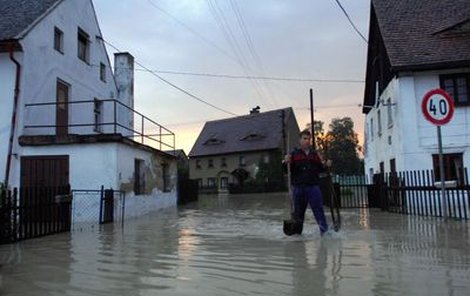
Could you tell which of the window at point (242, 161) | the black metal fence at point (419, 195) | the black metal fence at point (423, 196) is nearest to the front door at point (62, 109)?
the black metal fence at point (419, 195)

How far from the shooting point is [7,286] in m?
6.03

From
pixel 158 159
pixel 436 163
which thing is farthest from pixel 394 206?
pixel 158 159

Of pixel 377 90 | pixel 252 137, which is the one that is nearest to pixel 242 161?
pixel 252 137

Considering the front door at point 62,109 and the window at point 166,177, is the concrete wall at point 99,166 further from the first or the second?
the window at point 166,177

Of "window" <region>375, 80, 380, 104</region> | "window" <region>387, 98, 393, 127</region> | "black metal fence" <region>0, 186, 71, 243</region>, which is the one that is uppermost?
"window" <region>375, 80, 380, 104</region>

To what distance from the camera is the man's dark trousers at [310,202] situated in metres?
9.70

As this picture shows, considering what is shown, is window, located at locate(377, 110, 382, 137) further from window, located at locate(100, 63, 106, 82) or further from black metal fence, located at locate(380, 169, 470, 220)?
window, located at locate(100, 63, 106, 82)

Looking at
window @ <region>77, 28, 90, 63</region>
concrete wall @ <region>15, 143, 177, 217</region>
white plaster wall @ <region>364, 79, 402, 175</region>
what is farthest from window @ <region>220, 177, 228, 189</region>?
concrete wall @ <region>15, 143, 177, 217</region>

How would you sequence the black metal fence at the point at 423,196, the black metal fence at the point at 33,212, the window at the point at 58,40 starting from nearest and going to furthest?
the black metal fence at the point at 33,212 → the black metal fence at the point at 423,196 → the window at the point at 58,40

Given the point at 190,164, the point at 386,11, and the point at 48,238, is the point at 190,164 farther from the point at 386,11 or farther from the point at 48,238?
the point at 48,238

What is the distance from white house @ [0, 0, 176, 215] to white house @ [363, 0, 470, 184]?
10145mm

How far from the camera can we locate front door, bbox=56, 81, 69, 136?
69.9ft

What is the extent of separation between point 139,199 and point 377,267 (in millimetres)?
14268

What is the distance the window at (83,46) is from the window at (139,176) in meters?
6.56
